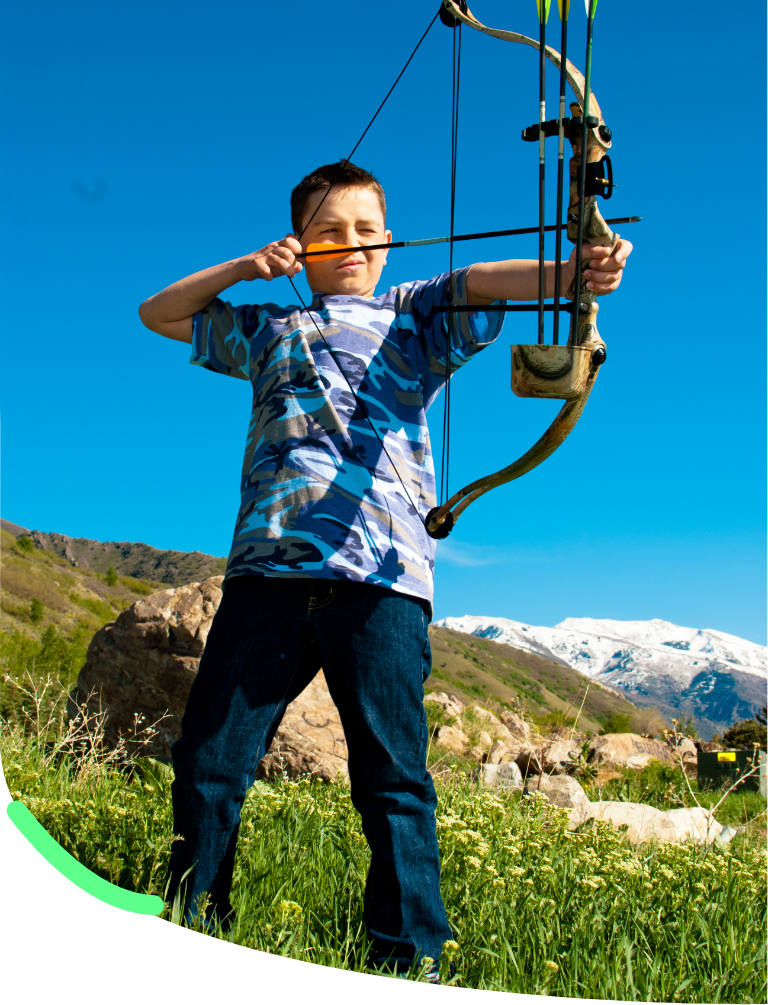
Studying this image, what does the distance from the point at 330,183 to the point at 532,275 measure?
64 centimetres

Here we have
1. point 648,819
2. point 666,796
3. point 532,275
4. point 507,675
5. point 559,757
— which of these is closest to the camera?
point 532,275

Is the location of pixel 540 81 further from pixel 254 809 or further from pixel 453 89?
pixel 254 809

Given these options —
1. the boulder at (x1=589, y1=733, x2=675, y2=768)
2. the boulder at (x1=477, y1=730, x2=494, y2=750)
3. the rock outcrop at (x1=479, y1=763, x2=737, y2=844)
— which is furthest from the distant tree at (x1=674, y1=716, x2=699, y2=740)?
the rock outcrop at (x1=479, y1=763, x2=737, y2=844)

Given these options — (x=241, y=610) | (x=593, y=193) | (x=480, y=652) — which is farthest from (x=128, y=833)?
(x=480, y=652)

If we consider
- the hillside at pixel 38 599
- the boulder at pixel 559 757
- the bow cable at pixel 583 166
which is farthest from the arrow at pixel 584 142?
the hillside at pixel 38 599

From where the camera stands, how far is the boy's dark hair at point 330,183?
71.2 inches

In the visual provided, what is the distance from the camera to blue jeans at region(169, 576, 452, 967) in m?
1.34

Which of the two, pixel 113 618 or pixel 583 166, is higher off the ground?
pixel 583 166

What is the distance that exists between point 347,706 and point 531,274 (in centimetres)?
94

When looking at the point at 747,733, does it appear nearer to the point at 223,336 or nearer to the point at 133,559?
the point at 223,336

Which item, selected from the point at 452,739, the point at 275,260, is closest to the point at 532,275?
the point at 275,260

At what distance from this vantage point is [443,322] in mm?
1663

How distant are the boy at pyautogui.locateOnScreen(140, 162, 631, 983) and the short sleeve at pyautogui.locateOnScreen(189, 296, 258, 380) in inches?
4.8

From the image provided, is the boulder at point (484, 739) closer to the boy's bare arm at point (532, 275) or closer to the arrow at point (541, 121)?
the boy's bare arm at point (532, 275)
